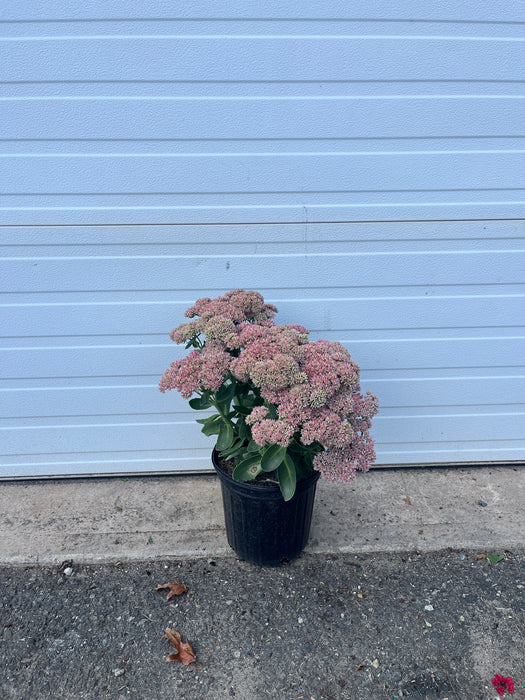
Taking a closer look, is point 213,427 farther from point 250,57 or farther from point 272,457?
point 250,57

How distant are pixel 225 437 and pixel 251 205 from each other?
4.47ft

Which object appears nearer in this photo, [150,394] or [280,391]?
[280,391]

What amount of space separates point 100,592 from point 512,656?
2093 mm


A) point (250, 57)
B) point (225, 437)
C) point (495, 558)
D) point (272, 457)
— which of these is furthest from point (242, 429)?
point (250, 57)

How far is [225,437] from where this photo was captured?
2.38m

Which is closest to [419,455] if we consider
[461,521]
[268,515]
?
[461,521]

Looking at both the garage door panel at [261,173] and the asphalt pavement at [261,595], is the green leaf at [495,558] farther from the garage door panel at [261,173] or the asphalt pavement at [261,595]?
the garage door panel at [261,173]

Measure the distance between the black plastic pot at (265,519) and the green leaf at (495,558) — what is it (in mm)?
1092

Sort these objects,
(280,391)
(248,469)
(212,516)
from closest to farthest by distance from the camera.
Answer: (280,391) < (248,469) < (212,516)

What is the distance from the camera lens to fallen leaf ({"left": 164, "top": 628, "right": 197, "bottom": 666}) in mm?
2145

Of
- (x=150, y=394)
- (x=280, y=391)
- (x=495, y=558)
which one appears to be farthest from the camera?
(x=150, y=394)

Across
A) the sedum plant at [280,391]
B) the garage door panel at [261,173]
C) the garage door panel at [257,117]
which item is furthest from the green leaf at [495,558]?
the garage door panel at [257,117]

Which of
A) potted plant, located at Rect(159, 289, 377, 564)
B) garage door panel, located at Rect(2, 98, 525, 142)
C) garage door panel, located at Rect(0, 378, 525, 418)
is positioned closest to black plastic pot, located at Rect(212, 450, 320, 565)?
potted plant, located at Rect(159, 289, 377, 564)

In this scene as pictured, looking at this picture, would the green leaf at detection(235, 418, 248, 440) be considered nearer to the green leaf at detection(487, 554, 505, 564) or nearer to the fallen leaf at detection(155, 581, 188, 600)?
the fallen leaf at detection(155, 581, 188, 600)
